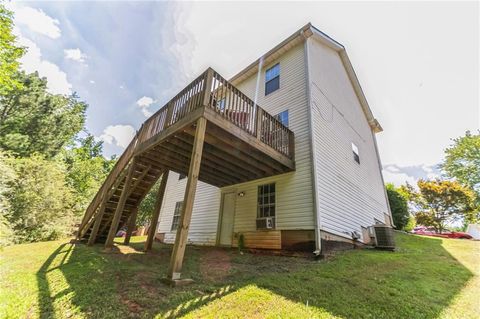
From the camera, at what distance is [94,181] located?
2488 cm

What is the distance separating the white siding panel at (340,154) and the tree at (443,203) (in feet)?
36.9

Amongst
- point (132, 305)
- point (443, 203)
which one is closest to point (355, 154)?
Answer: point (132, 305)

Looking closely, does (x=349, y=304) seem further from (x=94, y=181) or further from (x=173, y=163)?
(x=94, y=181)

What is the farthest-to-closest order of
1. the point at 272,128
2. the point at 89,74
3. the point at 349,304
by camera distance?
the point at 89,74 < the point at 272,128 < the point at 349,304

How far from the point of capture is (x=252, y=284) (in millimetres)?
3785

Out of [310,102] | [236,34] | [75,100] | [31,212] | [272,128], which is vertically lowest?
[31,212]

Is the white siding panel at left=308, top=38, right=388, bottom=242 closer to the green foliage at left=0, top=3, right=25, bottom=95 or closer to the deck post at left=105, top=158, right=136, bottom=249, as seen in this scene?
the deck post at left=105, top=158, right=136, bottom=249

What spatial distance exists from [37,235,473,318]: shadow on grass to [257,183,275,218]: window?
202cm

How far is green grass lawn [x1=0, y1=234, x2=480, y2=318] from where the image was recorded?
272 centimetres

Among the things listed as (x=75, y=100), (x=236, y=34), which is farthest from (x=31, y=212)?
(x=75, y=100)

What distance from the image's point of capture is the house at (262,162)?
5.45 meters

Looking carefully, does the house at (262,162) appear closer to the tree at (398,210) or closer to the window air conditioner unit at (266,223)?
the window air conditioner unit at (266,223)

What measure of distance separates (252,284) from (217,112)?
11.9 ft

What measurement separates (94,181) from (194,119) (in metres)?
26.3
